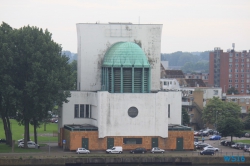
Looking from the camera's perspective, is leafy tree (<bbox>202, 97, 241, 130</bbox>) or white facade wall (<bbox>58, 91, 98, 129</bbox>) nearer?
white facade wall (<bbox>58, 91, 98, 129</bbox>)

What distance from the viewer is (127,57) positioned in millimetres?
96500

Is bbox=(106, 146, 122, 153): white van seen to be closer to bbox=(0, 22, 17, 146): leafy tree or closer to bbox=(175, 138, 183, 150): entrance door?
bbox=(175, 138, 183, 150): entrance door

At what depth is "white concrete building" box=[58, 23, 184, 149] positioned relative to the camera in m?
94.5

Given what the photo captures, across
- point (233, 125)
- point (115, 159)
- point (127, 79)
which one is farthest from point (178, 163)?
point (233, 125)

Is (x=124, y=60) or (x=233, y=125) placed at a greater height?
(x=124, y=60)

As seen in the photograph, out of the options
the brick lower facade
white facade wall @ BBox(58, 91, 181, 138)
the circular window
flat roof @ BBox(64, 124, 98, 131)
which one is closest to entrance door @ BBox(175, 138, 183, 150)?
the brick lower facade

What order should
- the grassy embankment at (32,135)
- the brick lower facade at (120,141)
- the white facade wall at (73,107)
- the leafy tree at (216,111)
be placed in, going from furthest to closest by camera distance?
the leafy tree at (216,111) < the white facade wall at (73,107) < the grassy embankment at (32,135) < the brick lower facade at (120,141)

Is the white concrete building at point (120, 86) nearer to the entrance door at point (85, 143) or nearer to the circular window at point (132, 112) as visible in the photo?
the circular window at point (132, 112)

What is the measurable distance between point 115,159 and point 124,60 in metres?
14.0

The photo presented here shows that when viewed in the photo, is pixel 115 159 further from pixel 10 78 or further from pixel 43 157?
pixel 10 78

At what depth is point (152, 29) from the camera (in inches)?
4139

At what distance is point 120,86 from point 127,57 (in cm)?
363

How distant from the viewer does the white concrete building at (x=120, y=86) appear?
94500mm

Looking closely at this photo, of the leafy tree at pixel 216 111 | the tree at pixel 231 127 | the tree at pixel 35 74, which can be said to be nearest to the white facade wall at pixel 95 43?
the tree at pixel 35 74
